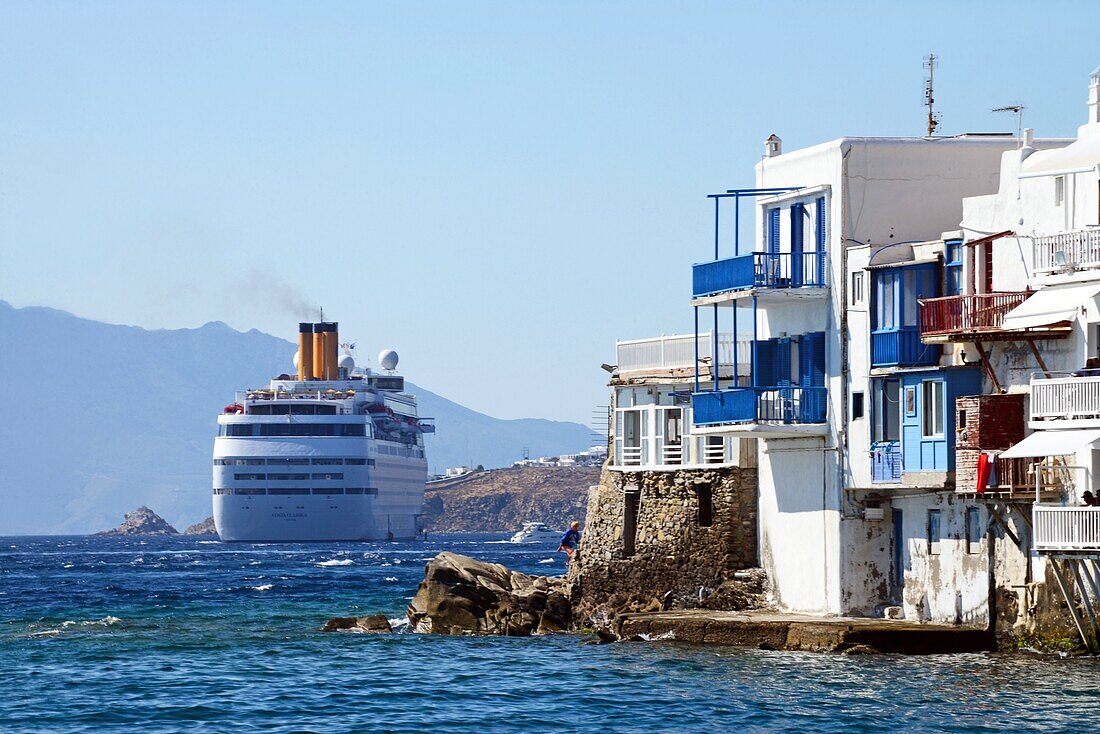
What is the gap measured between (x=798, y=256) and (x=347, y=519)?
5088 inches

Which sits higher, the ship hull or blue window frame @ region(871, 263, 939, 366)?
blue window frame @ region(871, 263, 939, 366)

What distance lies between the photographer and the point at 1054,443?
3206 cm

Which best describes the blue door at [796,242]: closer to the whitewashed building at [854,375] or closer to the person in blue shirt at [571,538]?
the whitewashed building at [854,375]

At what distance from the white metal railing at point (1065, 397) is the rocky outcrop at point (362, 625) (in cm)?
1921

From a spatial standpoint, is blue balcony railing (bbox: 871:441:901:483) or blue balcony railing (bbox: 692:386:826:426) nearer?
blue balcony railing (bbox: 871:441:901:483)

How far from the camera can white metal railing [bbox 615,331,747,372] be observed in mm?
44125

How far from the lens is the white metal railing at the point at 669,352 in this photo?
44125 mm

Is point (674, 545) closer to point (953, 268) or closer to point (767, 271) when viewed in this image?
point (767, 271)

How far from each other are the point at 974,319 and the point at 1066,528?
459cm

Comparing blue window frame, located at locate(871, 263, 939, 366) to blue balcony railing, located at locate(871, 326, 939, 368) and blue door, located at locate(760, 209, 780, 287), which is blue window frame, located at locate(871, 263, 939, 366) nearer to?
blue balcony railing, located at locate(871, 326, 939, 368)

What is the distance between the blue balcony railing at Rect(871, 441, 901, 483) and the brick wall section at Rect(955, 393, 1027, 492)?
2.60 m

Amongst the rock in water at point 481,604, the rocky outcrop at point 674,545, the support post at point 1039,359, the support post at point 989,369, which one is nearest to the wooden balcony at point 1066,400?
the support post at point 1039,359

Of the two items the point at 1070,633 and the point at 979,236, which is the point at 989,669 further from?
the point at 979,236

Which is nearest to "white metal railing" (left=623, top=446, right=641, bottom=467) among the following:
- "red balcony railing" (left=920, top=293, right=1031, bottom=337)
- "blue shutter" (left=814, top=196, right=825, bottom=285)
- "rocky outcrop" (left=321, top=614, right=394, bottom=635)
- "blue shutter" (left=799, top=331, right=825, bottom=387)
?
"blue shutter" (left=799, top=331, right=825, bottom=387)
